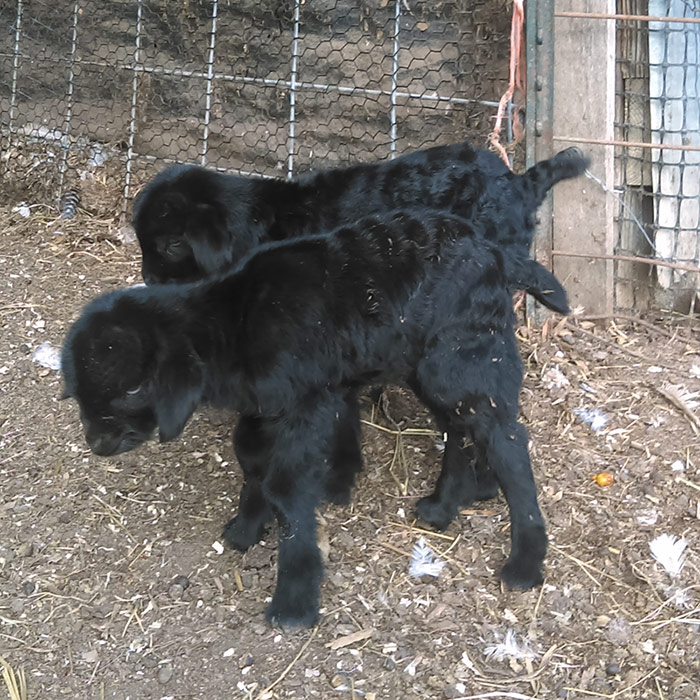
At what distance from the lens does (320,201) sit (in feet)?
12.3

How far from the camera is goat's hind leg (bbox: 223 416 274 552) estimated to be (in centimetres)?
302

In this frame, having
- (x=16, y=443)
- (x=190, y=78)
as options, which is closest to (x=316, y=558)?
(x=16, y=443)

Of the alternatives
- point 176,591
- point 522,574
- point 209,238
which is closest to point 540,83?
point 209,238

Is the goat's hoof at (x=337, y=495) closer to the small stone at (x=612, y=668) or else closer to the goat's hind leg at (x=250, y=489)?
the goat's hind leg at (x=250, y=489)

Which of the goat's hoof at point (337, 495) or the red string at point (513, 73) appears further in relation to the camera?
the red string at point (513, 73)

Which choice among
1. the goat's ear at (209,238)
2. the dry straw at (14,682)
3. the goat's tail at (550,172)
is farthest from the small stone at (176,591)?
the goat's tail at (550,172)

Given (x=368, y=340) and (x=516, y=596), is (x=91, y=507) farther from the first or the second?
(x=516, y=596)

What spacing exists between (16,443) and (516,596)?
7.60 ft

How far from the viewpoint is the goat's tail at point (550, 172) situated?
358cm

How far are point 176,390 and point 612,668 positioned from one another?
171 centimetres

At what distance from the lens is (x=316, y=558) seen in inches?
115

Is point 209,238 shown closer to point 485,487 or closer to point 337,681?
point 485,487

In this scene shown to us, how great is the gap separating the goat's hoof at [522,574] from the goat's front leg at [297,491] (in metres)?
0.72

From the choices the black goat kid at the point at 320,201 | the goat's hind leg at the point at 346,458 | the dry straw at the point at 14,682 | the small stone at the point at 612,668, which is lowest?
the dry straw at the point at 14,682
